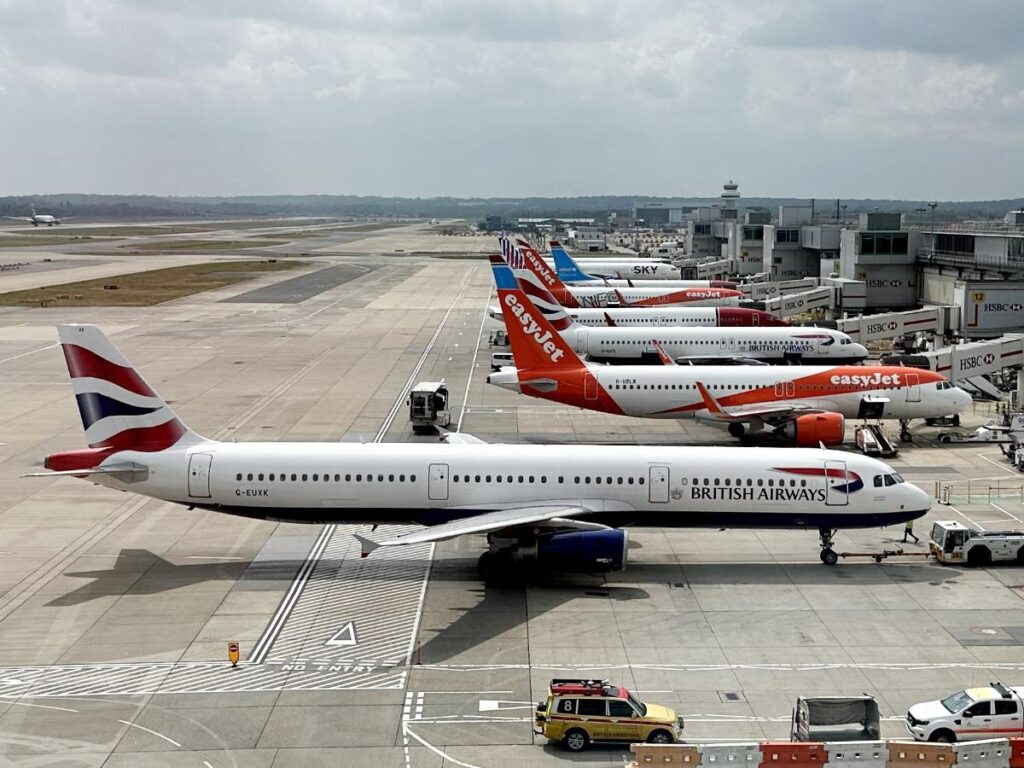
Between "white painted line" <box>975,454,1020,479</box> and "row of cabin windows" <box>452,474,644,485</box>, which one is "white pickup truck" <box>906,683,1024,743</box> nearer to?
"row of cabin windows" <box>452,474,644,485</box>

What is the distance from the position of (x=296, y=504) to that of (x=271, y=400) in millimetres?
31701

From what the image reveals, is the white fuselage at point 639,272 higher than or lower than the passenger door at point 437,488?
higher

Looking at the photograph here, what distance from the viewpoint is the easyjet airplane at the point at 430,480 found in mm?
35000

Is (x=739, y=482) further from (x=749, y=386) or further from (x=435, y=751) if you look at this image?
(x=749, y=386)

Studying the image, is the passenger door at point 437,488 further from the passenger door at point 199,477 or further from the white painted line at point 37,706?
the white painted line at point 37,706

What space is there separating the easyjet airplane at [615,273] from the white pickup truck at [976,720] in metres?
99.6

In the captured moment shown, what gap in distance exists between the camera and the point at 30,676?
87.9 ft

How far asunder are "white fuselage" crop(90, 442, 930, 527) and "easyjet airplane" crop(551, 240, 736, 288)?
285ft

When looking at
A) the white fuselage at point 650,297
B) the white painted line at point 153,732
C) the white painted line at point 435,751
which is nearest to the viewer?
the white painted line at point 435,751

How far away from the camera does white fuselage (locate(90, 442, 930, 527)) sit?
1379 inches

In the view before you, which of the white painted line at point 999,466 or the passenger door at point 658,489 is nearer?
the passenger door at point 658,489

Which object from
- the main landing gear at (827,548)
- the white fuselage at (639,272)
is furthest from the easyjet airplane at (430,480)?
the white fuselage at (639,272)

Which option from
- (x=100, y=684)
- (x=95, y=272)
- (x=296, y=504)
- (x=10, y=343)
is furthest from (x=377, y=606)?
(x=95, y=272)

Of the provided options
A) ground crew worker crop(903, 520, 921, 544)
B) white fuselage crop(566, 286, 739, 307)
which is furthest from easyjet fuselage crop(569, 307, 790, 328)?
ground crew worker crop(903, 520, 921, 544)
